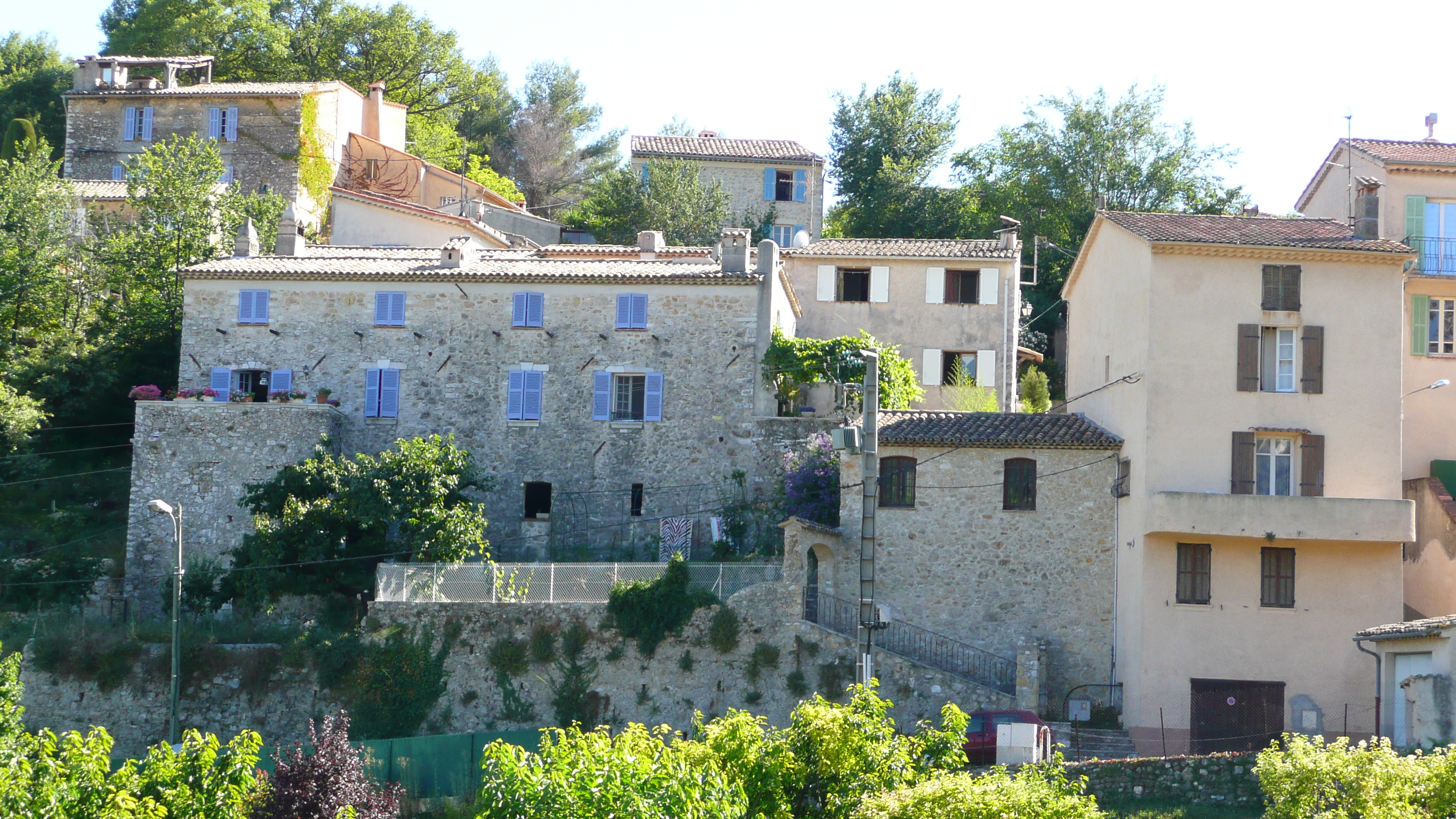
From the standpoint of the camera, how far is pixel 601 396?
1500 inches

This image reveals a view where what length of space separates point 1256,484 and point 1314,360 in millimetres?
2863

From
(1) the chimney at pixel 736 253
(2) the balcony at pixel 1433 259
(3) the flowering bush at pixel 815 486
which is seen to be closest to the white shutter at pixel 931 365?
(1) the chimney at pixel 736 253

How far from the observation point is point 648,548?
36281mm

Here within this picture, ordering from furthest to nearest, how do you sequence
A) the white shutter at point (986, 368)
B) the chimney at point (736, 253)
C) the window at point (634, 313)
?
1. the white shutter at point (986, 368)
2. the chimney at point (736, 253)
3. the window at point (634, 313)

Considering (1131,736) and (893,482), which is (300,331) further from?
(1131,736)

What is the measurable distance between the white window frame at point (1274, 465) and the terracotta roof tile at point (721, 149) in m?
30.5

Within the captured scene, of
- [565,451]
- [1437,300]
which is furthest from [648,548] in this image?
[1437,300]

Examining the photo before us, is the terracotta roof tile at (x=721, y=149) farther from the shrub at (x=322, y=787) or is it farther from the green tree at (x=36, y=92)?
the shrub at (x=322, y=787)

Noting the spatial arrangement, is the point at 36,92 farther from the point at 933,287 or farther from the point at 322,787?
the point at 322,787

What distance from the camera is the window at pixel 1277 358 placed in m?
30.6

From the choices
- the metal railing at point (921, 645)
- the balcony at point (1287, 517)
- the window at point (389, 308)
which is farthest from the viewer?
the window at point (389, 308)

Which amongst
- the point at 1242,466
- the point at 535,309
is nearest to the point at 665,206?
the point at 535,309

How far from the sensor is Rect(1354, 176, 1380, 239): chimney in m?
32.1

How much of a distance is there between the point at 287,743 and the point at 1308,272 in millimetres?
23828
